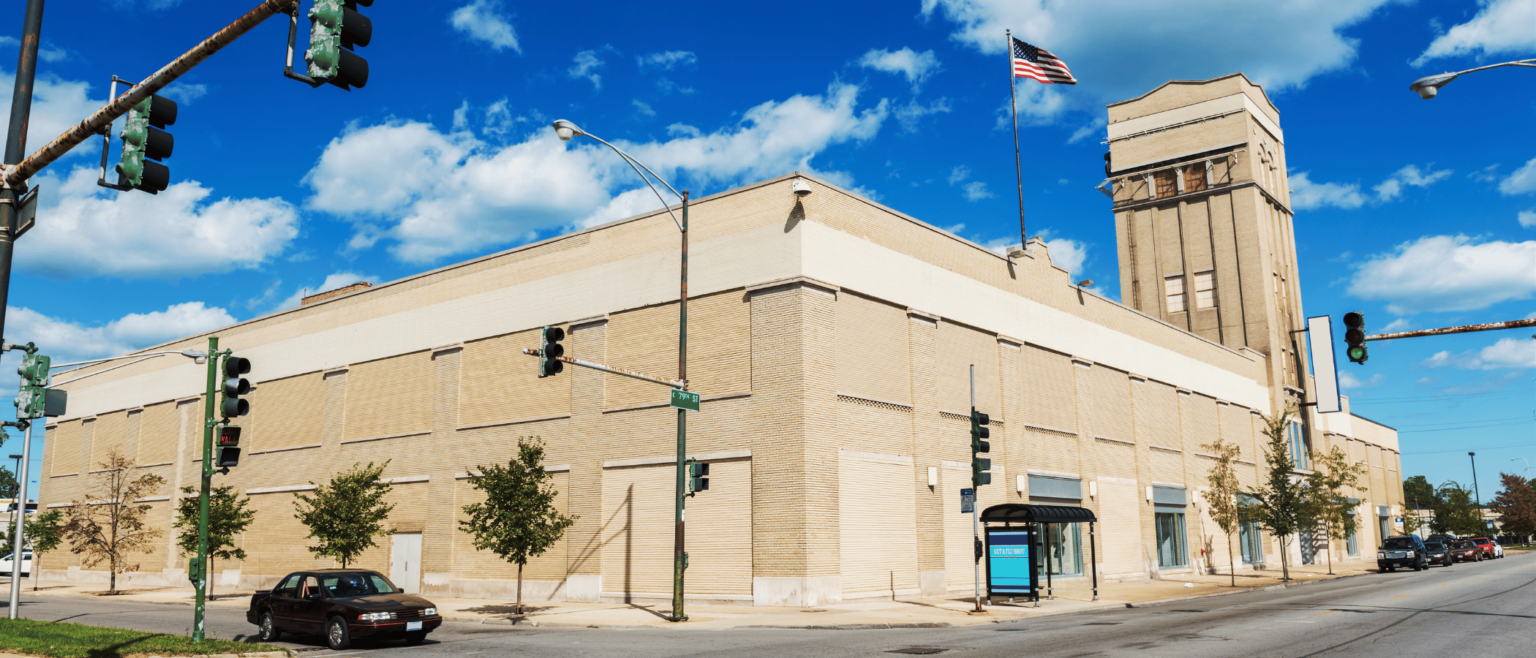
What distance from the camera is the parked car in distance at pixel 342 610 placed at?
747 inches

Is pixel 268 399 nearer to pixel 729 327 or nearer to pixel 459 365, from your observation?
pixel 459 365

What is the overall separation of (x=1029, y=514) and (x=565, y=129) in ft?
53.0

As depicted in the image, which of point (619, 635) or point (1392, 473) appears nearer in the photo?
point (619, 635)

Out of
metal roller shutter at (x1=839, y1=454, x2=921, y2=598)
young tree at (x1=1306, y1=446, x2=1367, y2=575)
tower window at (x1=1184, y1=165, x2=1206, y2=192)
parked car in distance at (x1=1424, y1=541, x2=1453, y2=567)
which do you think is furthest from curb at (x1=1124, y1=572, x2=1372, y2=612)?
tower window at (x1=1184, y1=165, x2=1206, y2=192)

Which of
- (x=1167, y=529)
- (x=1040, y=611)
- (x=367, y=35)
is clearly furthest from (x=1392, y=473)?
(x=367, y=35)

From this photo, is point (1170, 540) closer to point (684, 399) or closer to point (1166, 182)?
point (1166, 182)

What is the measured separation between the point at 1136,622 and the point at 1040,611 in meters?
4.48

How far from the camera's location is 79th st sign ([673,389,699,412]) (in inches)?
941

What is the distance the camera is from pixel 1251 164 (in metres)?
63.5

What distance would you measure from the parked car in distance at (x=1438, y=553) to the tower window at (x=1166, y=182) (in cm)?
2529

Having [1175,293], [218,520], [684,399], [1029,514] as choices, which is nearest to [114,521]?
[218,520]

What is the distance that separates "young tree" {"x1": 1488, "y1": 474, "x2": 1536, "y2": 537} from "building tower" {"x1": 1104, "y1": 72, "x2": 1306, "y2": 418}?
74548 mm

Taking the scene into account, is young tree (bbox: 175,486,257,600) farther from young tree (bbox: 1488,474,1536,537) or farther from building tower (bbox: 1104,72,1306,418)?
young tree (bbox: 1488,474,1536,537)

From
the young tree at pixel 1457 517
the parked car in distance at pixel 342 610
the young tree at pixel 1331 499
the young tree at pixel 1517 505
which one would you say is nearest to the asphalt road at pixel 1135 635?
the parked car in distance at pixel 342 610
